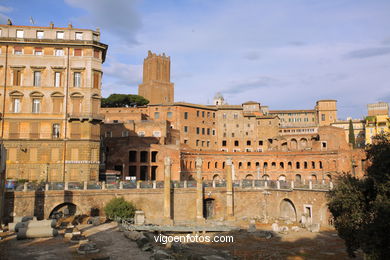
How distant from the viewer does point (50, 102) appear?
1566 inches

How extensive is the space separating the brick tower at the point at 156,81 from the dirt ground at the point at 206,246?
57.7 m

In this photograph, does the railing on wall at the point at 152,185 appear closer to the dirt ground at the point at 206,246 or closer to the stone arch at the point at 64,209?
the stone arch at the point at 64,209

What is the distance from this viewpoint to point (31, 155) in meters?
38.4

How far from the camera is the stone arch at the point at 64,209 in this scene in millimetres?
33531

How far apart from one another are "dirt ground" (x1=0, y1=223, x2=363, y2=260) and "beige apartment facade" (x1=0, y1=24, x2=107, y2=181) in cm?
1151

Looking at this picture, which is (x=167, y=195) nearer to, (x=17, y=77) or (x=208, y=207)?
(x=208, y=207)

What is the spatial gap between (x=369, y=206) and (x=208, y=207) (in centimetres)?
2641

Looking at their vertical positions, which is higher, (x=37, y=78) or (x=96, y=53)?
(x=96, y=53)

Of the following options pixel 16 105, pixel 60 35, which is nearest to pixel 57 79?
pixel 60 35

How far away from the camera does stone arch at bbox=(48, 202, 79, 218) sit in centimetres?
3353

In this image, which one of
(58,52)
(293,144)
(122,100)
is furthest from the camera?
(122,100)

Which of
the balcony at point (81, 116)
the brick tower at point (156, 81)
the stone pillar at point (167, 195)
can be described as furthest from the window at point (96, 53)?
the brick tower at point (156, 81)

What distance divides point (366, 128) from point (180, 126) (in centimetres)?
4167

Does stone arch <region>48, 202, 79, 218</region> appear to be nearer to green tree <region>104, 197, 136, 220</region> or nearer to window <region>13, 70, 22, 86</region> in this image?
green tree <region>104, 197, 136, 220</region>
